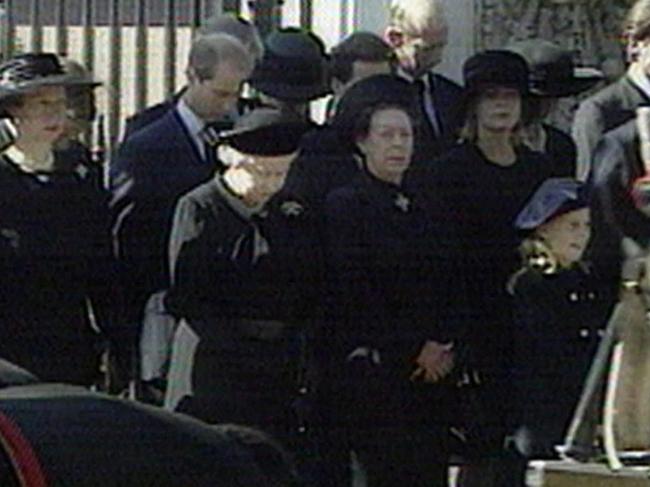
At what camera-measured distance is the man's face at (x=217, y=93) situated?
9.07 metres

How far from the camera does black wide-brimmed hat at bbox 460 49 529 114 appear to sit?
901cm

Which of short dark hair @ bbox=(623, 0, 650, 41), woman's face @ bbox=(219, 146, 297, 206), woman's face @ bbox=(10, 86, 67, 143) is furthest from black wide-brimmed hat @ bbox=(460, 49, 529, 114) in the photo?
woman's face @ bbox=(10, 86, 67, 143)

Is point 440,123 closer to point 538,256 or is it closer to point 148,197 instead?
point 538,256

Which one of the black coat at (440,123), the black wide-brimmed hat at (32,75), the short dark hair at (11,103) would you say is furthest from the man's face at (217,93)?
the short dark hair at (11,103)

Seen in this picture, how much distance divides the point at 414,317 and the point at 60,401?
2.97 meters

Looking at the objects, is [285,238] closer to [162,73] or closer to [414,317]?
[414,317]

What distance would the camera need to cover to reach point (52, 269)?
8398mm

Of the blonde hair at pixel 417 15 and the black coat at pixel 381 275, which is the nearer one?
the black coat at pixel 381 275

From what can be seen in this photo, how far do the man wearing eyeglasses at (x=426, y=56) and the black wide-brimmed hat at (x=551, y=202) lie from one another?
2.31ft

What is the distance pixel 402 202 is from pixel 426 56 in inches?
49.6

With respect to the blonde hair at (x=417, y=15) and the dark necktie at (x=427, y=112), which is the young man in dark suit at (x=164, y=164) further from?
the blonde hair at (x=417, y=15)

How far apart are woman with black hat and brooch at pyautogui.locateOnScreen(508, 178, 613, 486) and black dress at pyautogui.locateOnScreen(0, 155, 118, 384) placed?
1.45 meters

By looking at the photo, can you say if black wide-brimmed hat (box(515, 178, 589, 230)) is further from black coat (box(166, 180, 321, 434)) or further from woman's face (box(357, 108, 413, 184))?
black coat (box(166, 180, 321, 434))

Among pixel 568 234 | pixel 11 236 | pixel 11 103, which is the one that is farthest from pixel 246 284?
pixel 568 234
